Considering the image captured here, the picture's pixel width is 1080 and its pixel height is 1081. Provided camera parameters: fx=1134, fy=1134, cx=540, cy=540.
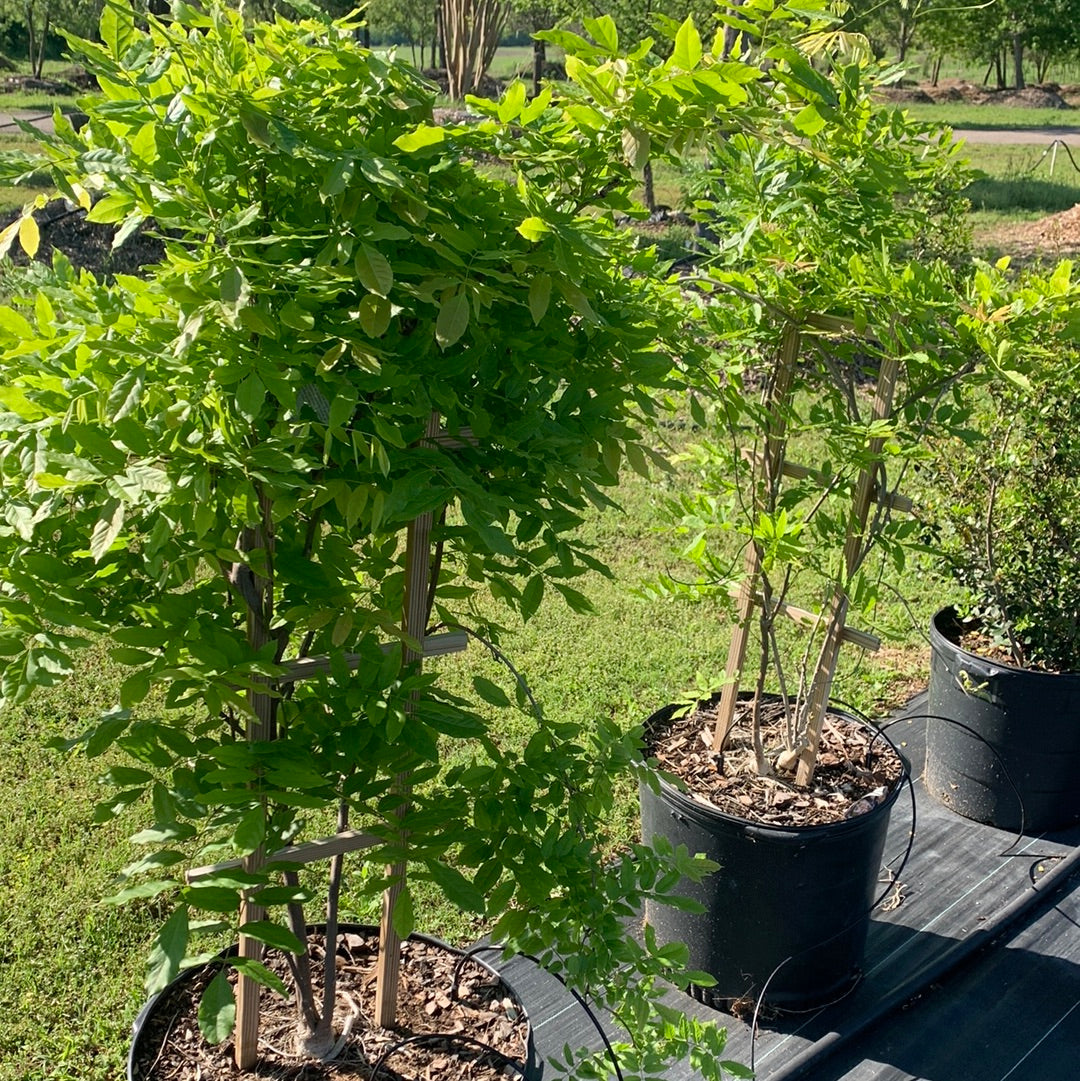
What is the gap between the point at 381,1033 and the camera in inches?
85.1

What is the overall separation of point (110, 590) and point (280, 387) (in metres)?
0.51

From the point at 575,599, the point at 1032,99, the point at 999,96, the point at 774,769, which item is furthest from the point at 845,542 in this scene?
the point at 999,96

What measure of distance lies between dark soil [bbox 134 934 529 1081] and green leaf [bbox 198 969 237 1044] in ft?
1.72

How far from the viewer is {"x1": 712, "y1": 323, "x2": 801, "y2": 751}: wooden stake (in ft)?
9.83

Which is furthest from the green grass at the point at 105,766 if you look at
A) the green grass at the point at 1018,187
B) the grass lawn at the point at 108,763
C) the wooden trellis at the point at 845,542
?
the green grass at the point at 1018,187

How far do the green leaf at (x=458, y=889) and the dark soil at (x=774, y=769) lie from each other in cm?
129

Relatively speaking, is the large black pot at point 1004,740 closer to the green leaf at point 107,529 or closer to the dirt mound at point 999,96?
the green leaf at point 107,529

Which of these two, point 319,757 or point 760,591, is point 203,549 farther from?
point 760,591

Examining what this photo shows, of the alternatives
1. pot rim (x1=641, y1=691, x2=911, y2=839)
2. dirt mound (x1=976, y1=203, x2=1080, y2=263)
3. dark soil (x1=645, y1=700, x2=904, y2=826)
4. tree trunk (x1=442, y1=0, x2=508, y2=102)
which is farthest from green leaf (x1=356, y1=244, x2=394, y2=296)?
tree trunk (x1=442, y1=0, x2=508, y2=102)

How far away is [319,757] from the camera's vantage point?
1.79 m

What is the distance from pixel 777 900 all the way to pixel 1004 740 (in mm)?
1310

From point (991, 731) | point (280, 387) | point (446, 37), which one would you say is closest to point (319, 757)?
point (280, 387)

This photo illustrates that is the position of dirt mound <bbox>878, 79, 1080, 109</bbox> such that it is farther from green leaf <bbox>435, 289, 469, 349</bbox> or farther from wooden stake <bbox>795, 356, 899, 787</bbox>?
green leaf <bbox>435, 289, 469, 349</bbox>

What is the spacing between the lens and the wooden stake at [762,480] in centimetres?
300
